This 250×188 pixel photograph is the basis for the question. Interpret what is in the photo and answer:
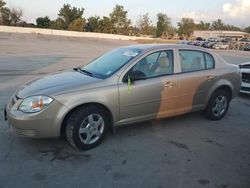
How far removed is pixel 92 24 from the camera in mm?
82250

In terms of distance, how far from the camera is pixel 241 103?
309 inches

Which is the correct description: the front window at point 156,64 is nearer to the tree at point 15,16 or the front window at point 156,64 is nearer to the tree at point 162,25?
the tree at point 15,16

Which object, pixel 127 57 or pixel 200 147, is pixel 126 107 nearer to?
pixel 127 57

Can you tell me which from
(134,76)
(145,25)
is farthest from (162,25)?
(134,76)

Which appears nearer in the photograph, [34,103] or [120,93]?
[34,103]

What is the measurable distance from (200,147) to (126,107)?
1.31 metres

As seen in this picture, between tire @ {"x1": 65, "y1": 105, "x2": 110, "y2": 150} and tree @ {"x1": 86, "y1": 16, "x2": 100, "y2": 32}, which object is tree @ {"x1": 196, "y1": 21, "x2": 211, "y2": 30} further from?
tire @ {"x1": 65, "y1": 105, "x2": 110, "y2": 150}

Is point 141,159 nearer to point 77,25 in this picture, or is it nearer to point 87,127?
point 87,127

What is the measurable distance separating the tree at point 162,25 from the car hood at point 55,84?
9437 cm

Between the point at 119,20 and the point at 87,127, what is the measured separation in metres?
82.1

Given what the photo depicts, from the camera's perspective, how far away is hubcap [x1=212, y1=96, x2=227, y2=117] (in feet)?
20.0

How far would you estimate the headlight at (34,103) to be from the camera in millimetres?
4121

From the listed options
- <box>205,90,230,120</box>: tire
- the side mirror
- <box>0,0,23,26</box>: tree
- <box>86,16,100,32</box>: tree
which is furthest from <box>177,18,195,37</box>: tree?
the side mirror

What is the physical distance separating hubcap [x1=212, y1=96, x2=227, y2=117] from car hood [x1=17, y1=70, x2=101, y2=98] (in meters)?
2.71
